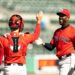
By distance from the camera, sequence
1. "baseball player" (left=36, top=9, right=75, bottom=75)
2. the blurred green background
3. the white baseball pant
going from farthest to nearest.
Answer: the blurred green background, "baseball player" (left=36, top=9, right=75, bottom=75), the white baseball pant

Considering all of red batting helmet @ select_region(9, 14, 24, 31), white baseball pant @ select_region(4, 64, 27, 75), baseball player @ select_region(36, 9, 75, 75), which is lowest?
white baseball pant @ select_region(4, 64, 27, 75)

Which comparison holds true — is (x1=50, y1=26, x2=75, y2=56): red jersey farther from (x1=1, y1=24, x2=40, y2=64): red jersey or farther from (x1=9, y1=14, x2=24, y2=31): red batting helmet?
(x1=9, y1=14, x2=24, y2=31): red batting helmet

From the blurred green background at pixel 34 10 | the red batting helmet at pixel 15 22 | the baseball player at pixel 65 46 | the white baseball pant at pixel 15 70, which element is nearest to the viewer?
the white baseball pant at pixel 15 70

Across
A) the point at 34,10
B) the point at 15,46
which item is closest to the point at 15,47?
the point at 15,46

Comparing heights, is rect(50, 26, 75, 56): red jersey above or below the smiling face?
below

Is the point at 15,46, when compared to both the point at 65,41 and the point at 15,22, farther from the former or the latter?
the point at 65,41

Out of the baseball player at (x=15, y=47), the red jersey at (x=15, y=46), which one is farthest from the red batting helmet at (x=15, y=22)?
the red jersey at (x=15, y=46)

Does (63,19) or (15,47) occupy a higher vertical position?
(63,19)

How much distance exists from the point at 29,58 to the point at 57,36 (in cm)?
1197

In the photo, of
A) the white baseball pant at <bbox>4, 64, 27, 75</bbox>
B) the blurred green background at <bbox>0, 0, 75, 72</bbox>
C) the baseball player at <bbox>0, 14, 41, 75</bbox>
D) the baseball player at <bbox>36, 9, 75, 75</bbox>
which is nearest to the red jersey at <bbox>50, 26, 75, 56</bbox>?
the baseball player at <bbox>36, 9, 75, 75</bbox>

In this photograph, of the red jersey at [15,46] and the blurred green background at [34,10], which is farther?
the blurred green background at [34,10]

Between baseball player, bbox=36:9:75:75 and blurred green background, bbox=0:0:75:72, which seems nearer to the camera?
baseball player, bbox=36:9:75:75

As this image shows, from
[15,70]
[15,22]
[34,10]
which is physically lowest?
[15,70]

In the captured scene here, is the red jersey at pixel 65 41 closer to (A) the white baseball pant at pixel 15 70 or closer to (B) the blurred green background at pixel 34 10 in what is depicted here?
(A) the white baseball pant at pixel 15 70
